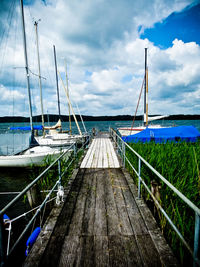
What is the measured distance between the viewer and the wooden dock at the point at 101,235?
6.38ft

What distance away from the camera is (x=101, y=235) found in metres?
2.38

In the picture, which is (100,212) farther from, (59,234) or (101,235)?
(59,234)

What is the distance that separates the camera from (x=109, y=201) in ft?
11.3

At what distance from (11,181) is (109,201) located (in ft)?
26.3

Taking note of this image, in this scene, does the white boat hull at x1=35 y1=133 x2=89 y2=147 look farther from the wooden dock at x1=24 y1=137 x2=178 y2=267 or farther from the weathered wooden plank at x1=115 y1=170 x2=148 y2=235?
the wooden dock at x1=24 y1=137 x2=178 y2=267

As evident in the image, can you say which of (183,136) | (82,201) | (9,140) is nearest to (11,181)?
(9,140)

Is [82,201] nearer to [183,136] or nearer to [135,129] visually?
[183,136]

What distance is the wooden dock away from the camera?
1944 mm

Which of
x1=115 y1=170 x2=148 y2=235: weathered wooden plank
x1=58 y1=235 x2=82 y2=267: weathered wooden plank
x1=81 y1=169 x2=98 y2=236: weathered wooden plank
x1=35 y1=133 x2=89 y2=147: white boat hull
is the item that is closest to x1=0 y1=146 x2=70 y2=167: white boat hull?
x1=35 y1=133 x2=89 y2=147: white boat hull

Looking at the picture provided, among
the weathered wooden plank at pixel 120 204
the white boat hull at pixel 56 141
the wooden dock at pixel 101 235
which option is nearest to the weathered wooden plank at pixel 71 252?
the wooden dock at pixel 101 235

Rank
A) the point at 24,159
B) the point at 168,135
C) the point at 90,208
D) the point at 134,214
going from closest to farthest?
1. the point at 134,214
2. the point at 90,208
3. the point at 24,159
4. the point at 168,135

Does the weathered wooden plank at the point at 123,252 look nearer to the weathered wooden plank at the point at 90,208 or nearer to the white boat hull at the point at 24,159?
the weathered wooden plank at the point at 90,208

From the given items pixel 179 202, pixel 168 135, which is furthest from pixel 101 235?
pixel 168 135

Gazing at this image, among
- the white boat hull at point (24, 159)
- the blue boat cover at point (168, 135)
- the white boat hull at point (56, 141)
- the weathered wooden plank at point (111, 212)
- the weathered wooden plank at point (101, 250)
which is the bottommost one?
the white boat hull at point (24, 159)
